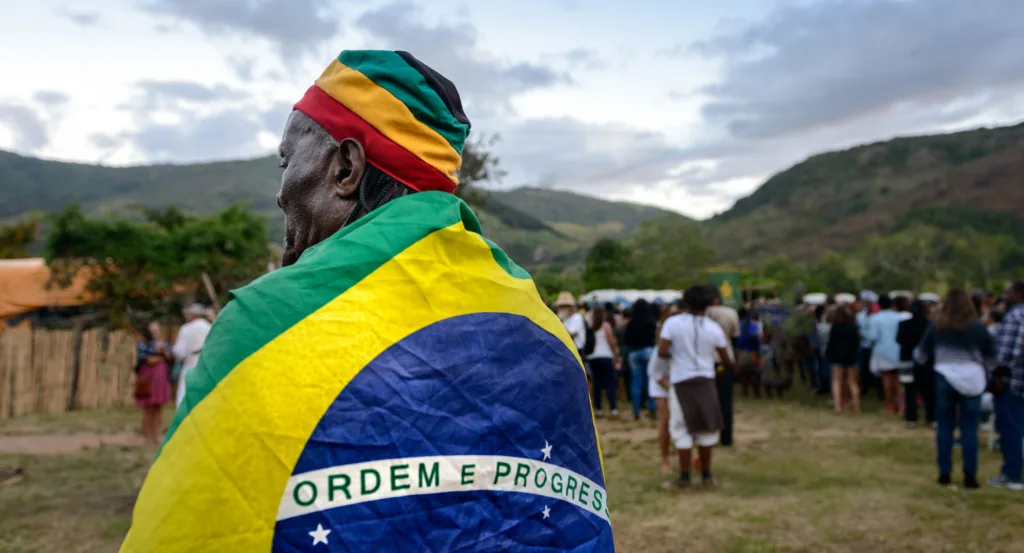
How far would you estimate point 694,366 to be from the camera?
6887 millimetres

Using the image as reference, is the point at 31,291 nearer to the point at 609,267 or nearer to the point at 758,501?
the point at 758,501

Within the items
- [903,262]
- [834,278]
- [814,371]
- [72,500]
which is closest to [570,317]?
[814,371]

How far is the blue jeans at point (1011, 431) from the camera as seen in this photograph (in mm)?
6945

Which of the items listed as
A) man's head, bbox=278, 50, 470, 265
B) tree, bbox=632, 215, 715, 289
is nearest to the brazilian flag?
man's head, bbox=278, 50, 470, 265

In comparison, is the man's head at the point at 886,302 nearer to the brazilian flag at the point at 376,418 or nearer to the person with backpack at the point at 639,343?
the person with backpack at the point at 639,343

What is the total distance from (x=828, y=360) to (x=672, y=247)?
56994mm

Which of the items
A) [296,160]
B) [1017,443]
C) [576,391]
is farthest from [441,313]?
[1017,443]

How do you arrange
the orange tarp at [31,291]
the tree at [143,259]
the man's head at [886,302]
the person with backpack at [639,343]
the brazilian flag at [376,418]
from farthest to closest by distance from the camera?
1. the orange tarp at [31,291]
2. the tree at [143,259]
3. the man's head at [886,302]
4. the person with backpack at [639,343]
5. the brazilian flag at [376,418]

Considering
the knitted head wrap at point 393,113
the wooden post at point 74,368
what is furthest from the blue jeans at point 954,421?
the wooden post at point 74,368

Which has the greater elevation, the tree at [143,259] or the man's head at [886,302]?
the tree at [143,259]

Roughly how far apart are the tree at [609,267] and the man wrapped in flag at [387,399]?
32.4m

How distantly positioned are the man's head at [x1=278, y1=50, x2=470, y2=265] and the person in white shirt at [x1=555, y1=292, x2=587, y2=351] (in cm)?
929

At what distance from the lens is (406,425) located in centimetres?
113

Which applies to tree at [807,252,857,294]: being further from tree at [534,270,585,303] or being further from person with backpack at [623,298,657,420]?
person with backpack at [623,298,657,420]
